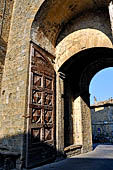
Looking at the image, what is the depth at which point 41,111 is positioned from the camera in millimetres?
4555

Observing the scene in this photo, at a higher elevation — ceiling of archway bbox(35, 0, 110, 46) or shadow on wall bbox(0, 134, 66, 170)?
ceiling of archway bbox(35, 0, 110, 46)

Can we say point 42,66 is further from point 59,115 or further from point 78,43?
point 59,115

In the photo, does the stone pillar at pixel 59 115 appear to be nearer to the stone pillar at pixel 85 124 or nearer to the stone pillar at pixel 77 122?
the stone pillar at pixel 77 122

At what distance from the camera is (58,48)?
594 centimetres

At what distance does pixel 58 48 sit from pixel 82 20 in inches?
56.7

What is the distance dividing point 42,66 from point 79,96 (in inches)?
113

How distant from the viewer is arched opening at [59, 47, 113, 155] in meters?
6.26

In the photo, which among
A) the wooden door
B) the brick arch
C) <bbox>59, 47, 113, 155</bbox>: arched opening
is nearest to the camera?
the wooden door

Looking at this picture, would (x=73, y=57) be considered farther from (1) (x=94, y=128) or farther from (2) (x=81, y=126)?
(1) (x=94, y=128)

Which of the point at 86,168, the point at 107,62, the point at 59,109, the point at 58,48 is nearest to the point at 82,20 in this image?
the point at 58,48

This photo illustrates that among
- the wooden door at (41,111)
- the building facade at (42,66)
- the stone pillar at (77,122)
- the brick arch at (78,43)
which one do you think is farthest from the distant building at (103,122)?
the wooden door at (41,111)

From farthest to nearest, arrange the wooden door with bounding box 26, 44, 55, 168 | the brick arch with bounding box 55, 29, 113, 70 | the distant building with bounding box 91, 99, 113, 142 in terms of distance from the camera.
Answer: the distant building with bounding box 91, 99, 113, 142
the brick arch with bounding box 55, 29, 113, 70
the wooden door with bounding box 26, 44, 55, 168

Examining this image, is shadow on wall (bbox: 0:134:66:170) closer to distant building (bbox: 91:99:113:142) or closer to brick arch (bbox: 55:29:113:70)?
brick arch (bbox: 55:29:113:70)

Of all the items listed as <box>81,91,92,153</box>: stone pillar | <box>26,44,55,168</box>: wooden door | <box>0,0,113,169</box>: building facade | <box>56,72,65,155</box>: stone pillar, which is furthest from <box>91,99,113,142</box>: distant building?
<box>26,44,55,168</box>: wooden door
